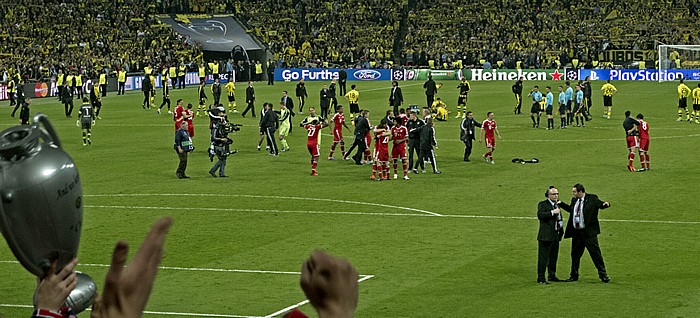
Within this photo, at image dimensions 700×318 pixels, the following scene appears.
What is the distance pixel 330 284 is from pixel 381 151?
31.7 m

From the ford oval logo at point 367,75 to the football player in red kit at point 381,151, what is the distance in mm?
50582

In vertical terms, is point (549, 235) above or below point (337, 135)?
below

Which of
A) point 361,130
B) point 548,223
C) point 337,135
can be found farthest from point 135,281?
point 337,135

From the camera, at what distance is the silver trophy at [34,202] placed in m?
5.37

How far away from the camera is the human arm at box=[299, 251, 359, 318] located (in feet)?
11.8

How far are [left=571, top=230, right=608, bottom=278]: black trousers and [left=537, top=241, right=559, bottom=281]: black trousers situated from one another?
0.33m

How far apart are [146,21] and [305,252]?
238ft

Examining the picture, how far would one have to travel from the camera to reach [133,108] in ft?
214

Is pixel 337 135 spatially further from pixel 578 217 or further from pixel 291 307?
pixel 291 307

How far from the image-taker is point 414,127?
3884 centimetres

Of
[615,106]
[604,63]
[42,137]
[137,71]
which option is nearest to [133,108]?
[137,71]

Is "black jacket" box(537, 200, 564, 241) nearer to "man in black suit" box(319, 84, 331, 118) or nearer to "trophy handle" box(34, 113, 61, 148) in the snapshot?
"trophy handle" box(34, 113, 61, 148)

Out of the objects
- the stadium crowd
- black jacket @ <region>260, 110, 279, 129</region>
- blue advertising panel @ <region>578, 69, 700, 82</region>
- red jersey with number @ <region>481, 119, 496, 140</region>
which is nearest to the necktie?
red jersey with number @ <region>481, 119, 496, 140</region>

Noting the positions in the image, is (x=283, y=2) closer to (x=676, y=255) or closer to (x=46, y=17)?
(x=46, y=17)
